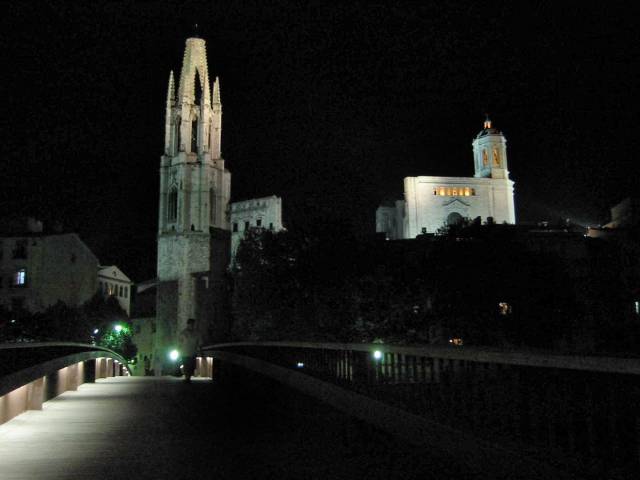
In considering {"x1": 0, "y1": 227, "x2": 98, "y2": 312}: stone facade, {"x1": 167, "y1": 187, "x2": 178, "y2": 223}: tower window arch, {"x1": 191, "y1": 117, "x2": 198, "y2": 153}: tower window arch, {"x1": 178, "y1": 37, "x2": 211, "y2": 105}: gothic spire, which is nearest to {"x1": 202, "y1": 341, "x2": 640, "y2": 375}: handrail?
{"x1": 0, "y1": 227, "x2": 98, "y2": 312}: stone facade

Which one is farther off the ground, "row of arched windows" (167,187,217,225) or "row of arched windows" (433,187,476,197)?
"row of arched windows" (433,187,476,197)

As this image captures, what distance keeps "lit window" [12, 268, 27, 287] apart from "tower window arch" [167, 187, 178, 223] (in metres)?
27.7

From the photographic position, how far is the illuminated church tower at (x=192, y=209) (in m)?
83.4

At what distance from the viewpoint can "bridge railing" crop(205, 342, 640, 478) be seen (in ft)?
14.1

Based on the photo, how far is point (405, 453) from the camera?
24.6 feet

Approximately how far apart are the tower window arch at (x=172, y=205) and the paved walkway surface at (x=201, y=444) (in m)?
76.6

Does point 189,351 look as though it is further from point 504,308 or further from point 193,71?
Result: point 193,71

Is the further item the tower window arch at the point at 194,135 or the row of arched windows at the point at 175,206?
the tower window arch at the point at 194,135

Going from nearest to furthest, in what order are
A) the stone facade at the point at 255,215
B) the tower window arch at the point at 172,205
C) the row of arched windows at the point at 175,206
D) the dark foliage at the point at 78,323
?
the dark foliage at the point at 78,323, the tower window arch at the point at 172,205, the row of arched windows at the point at 175,206, the stone facade at the point at 255,215

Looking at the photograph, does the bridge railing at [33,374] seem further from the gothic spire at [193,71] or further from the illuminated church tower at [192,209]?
the gothic spire at [193,71]

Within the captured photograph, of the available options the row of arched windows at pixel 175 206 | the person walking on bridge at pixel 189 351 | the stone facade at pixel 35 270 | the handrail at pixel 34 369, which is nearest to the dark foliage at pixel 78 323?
the stone facade at pixel 35 270

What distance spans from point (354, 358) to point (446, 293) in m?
33.0

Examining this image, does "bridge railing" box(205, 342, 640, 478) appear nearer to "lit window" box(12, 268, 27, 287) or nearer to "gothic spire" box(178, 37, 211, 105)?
"lit window" box(12, 268, 27, 287)

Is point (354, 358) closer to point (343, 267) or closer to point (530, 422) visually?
point (530, 422)
